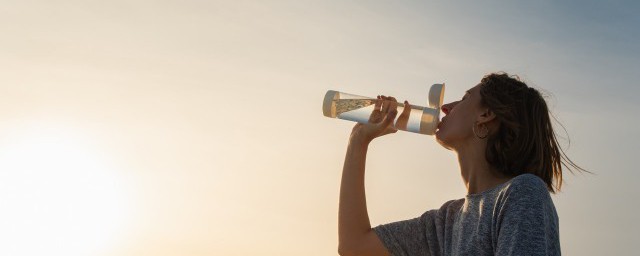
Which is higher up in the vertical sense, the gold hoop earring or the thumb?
the thumb

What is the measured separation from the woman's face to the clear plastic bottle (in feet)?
0.43

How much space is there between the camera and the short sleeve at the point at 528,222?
3059mm

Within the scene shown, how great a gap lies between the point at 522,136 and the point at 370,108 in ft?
4.40

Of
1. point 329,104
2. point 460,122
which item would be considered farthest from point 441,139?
point 329,104

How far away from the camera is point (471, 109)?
12.9 ft

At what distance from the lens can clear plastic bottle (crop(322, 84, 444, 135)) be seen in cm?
417

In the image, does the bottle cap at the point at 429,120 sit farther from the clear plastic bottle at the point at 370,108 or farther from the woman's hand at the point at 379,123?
the woman's hand at the point at 379,123

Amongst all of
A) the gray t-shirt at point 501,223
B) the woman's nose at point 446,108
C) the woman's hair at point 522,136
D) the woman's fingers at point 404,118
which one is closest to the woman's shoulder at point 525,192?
the gray t-shirt at point 501,223

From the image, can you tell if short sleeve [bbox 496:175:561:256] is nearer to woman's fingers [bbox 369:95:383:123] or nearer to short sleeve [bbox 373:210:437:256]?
short sleeve [bbox 373:210:437:256]

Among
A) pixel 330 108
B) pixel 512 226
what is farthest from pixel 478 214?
pixel 330 108

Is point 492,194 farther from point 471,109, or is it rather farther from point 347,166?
point 347,166

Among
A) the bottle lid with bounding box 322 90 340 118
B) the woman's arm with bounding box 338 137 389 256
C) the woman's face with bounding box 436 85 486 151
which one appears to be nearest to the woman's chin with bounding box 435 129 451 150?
the woman's face with bounding box 436 85 486 151

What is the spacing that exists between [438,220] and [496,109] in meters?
0.61

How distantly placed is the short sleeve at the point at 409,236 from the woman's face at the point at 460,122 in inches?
15.8
